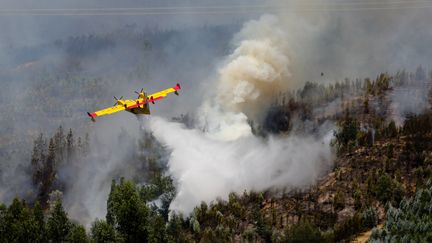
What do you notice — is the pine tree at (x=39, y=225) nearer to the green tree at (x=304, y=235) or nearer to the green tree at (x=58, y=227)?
the green tree at (x=58, y=227)

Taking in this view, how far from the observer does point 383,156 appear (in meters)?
174

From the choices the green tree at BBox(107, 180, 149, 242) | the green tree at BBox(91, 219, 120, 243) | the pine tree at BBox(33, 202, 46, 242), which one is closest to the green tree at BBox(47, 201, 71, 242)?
the pine tree at BBox(33, 202, 46, 242)

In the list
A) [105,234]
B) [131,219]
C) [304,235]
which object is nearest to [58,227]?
[105,234]

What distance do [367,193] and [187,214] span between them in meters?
50.1

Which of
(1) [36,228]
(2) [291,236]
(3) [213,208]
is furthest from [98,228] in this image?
(3) [213,208]

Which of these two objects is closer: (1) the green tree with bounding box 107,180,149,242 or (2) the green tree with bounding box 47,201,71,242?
(1) the green tree with bounding box 107,180,149,242

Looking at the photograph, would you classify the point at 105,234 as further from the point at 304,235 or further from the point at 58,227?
the point at 304,235

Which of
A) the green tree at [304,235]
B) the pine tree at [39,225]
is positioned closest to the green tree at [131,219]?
the pine tree at [39,225]

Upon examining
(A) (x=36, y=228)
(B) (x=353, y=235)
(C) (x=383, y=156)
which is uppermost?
(C) (x=383, y=156)

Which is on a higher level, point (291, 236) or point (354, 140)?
point (354, 140)

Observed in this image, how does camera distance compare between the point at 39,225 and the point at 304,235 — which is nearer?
the point at 39,225

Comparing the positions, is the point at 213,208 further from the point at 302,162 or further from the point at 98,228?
the point at 98,228

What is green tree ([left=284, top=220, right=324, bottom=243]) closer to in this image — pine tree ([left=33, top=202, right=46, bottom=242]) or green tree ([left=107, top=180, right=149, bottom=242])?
green tree ([left=107, top=180, right=149, bottom=242])

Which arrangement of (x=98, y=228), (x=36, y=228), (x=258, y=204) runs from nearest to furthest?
(x=98, y=228) < (x=36, y=228) < (x=258, y=204)
